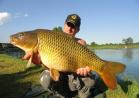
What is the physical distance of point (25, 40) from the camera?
2803 millimetres

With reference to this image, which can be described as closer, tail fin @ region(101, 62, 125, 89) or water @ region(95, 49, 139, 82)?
tail fin @ region(101, 62, 125, 89)

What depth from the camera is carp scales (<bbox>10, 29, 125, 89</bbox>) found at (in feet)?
8.87

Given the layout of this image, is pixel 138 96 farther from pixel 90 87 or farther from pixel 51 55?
pixel 51 55

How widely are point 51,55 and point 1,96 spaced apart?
308 cm

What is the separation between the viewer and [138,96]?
4516 mm

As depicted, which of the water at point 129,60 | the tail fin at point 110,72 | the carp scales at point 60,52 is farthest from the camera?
the water at point 129,60

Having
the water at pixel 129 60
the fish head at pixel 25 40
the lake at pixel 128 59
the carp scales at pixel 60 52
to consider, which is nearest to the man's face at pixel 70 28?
the carp scales at pixel 60 52

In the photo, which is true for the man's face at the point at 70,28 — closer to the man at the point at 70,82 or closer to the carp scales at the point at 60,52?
the man at the point at 70,82

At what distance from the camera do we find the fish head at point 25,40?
2758 mm

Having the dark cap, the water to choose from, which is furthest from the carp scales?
the water

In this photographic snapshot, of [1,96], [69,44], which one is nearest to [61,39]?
[69,44]

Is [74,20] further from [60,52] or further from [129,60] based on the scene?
[129,60]

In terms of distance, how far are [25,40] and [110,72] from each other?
2.89 feet

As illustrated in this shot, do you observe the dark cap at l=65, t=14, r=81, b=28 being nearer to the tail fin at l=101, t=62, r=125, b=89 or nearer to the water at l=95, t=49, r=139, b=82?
the tail fin at l=101, t=62, r=125, b=89
